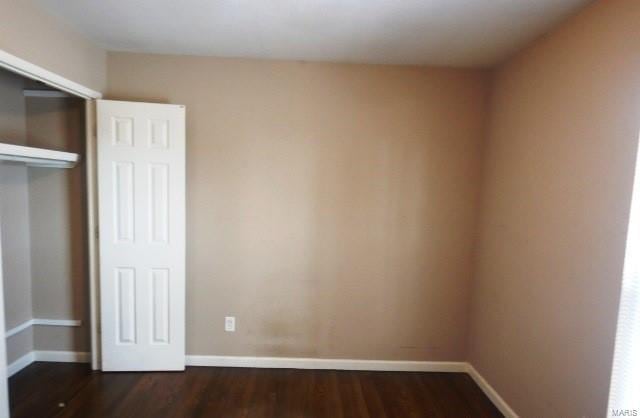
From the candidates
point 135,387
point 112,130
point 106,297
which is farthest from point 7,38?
point 135,387

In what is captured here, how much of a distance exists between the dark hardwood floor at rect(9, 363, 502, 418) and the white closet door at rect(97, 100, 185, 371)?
19cm

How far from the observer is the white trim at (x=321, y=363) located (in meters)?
2.41

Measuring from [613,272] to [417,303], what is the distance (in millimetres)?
1334

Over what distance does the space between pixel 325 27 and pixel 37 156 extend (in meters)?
1.90

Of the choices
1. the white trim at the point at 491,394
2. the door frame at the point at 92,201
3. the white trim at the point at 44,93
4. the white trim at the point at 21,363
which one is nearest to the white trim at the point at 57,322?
the door frame at the point at 92,201

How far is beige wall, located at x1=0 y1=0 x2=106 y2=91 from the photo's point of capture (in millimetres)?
1537

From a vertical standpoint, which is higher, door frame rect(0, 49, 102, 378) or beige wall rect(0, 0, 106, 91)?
beige wall rect(0, 0, 106, 91)

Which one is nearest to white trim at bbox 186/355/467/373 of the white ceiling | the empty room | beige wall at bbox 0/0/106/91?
the empty room

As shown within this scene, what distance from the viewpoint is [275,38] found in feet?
6.38

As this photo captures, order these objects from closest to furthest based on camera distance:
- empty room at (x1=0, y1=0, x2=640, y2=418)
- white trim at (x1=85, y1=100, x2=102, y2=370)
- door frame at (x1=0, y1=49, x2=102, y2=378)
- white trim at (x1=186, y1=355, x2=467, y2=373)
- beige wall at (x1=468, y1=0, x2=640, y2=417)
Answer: beige wall at (x1=468, y1=0, x2=640, y2=417) < empty room at (x1=0, y1=0, x2=640, y2=418) < door frame at (x1=0, y1=49, x2=102, y2=378) < white trim at (x1=85, y1=100, x2=102, y2=370) < white trim at (x1=186, y1=355, x2=467, y2=373)

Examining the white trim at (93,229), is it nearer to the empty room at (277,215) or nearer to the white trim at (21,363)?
the empty room at (277,215)

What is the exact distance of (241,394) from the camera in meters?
2.10

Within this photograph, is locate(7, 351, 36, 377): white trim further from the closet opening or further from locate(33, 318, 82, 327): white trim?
locate(33, 318, 82, 327): white trim

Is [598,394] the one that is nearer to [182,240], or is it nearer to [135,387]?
[182,240]
